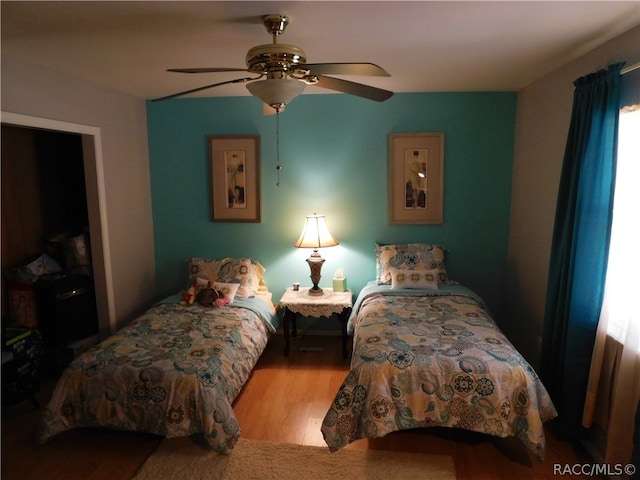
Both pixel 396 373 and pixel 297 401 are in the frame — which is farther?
pixel 297 401

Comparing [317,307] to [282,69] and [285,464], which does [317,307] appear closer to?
[285,464]

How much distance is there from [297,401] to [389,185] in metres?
2.03

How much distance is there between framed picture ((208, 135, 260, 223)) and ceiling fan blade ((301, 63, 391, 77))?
6.84 ft

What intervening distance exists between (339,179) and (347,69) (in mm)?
2037

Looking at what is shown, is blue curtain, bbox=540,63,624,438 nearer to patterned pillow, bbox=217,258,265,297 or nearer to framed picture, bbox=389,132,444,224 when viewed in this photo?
framed picture, bbox=389,132,444,224

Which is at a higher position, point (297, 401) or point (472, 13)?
point (472, 13)

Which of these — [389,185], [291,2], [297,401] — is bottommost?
[297,401]

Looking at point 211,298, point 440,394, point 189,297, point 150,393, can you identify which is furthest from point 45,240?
point 440,394

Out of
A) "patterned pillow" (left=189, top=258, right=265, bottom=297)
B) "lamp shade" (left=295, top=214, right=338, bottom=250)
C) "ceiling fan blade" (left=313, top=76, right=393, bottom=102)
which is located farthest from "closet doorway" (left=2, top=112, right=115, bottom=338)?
"ceiling fan blade" (left=313, top=76, right=393, bottom=102)

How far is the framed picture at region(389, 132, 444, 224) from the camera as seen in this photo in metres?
3.73

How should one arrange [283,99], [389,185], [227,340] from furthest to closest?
[389,185] → [227,340] → [283,99]

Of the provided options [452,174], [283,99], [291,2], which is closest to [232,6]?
[291,2]

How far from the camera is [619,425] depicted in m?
2.02

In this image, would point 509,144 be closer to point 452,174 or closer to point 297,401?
point 452,174
